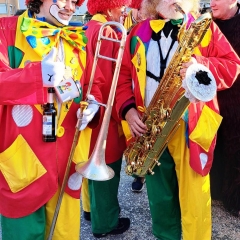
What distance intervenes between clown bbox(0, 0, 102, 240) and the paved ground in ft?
3.02

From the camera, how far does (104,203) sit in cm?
247

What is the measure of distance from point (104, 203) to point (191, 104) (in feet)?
3.41

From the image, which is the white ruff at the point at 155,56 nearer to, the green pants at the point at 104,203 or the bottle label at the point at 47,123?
the bottle label at the point at 47,123

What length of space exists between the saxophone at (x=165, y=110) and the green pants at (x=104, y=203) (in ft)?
1.30

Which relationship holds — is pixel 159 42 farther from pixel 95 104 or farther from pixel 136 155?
pixel 136 155

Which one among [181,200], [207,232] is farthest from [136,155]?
[207,232]

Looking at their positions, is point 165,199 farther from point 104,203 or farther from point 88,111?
point 88,111

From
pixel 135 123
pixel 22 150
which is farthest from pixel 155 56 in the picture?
pixel 22 150

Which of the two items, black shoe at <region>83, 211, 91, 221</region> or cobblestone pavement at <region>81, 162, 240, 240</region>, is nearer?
cobblestone pavement at <region>81, 162, 240, 240</region>

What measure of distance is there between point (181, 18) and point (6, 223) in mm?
1414

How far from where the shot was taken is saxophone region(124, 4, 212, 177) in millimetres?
1731

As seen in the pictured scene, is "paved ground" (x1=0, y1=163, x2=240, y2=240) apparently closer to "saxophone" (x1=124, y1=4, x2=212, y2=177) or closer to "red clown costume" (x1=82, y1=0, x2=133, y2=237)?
"red clown costume" (x1=82, y1=0, x2=133, y2=237)

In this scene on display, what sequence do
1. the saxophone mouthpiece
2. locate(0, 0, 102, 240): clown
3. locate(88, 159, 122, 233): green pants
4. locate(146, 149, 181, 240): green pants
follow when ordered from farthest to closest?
1. locate(88, 159, 122, 233): green pants
2. locate(146, 149, 181, 240): green pants
3. the saxophone mouthpiece
4. locate(0, 0, 102, 240): clown

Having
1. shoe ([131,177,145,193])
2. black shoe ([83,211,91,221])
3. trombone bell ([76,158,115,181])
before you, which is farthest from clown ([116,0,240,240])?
shoe ([131,177,145,193])
